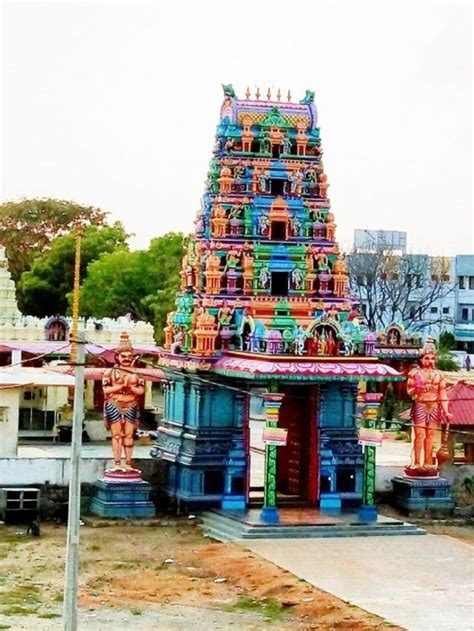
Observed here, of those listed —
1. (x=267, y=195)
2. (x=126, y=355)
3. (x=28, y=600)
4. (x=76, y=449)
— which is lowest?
(x=28, y=600)

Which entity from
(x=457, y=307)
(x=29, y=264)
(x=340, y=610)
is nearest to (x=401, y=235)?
(x=457, y=307)

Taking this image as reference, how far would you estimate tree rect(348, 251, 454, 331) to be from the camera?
61.7 meters

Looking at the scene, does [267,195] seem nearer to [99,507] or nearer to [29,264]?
[99,507]

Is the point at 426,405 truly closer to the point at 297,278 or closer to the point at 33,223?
the point at 297,278

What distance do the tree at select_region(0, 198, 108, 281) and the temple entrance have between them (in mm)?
45698

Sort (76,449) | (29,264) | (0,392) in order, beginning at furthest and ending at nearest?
(29,264) < (0,392) < (76,449)

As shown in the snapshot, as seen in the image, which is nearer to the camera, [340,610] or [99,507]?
[340,610]

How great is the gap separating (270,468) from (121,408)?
2690 mm

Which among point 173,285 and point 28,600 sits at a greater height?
point 173,285

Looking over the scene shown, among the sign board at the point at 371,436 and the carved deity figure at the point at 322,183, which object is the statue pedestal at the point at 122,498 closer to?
the sign board at the point at 371,436

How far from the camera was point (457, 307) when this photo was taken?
72250 millimetres

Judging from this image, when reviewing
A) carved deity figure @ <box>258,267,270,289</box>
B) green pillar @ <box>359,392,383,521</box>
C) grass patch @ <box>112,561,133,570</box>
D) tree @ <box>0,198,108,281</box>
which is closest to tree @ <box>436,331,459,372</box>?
tree @ <box>0,198,108,281</box>

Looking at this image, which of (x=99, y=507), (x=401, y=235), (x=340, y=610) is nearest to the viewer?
(x=340, y=610)

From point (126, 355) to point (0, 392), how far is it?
14.3 feet
